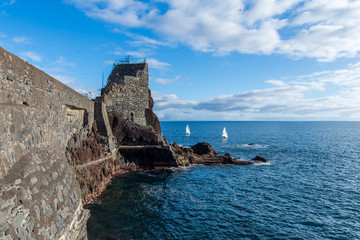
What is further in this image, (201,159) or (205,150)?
(205,150)

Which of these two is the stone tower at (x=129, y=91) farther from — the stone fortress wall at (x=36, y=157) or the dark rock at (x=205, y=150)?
the stone fortress wall at (x=36, y=157)

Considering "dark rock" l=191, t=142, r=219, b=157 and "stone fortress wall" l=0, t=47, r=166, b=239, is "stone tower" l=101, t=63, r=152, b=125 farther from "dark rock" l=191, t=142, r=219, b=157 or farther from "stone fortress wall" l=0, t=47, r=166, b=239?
"stone fortress wall" l=0, t=47, r=166, b=239

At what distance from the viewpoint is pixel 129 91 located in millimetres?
36531

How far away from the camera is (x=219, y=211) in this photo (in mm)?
18922

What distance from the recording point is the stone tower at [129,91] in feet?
114

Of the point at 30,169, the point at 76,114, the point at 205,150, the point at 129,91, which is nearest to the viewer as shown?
the point at 30,169

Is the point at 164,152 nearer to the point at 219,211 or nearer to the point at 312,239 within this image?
the point at 219,211

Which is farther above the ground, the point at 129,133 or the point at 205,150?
the point at 129,133

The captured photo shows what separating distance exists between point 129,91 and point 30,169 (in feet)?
101

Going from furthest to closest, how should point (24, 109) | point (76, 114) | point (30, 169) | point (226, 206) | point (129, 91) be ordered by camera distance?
point (129, 91) < point (226, 206) < point (76, 114) < point (24, 109) < point (30, 169)

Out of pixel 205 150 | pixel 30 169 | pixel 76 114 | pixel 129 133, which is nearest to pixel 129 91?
pixel 129 133

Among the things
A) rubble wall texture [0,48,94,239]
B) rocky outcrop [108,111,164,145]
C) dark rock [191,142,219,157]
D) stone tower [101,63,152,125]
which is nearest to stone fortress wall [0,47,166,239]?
rubble wall texture [0,48,94,239]

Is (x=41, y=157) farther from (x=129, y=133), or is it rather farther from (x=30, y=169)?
(x=129, y=133)

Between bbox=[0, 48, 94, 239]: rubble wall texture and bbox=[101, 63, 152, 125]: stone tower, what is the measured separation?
23237 mm
